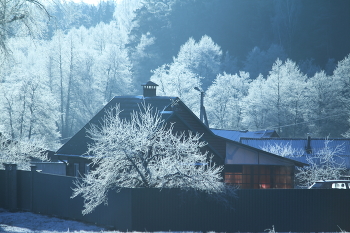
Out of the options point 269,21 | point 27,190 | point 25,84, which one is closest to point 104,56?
point 25,84

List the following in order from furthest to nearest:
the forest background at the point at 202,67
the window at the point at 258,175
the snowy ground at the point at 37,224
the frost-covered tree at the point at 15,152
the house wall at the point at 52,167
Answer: the forest background at the point at 202,67, the house wall at the point at 52,167, the window at the point at 258,175, the frost-covered tree at the point at 15,152, the snowy ground at the point at 37,224

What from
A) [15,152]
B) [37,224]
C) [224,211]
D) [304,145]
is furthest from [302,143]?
[37,224]

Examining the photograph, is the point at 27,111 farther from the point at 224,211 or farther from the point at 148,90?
the point at 224,211

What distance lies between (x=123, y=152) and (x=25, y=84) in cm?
3881

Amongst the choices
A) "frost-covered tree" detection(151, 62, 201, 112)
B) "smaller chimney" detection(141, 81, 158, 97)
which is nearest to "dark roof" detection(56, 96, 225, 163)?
"smaller chimney" detection(141, 81, 158, 97)

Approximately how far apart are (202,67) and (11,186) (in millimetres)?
57229

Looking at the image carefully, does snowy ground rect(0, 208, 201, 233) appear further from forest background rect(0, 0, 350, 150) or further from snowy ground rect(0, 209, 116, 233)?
forest background rect(0, 0, 350, 150)

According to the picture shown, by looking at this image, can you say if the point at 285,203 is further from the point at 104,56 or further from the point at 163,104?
the point at 104,56

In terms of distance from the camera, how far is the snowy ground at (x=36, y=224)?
14844 mm

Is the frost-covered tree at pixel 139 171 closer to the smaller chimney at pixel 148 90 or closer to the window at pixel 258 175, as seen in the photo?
the smaller chimney at pixel 148 90

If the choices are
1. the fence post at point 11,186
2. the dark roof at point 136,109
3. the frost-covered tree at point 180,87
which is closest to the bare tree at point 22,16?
the fence post at point 11,186

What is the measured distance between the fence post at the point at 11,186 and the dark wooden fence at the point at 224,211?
3731 mm

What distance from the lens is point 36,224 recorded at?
16.2 m

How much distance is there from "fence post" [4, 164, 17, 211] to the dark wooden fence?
3.73 meters
